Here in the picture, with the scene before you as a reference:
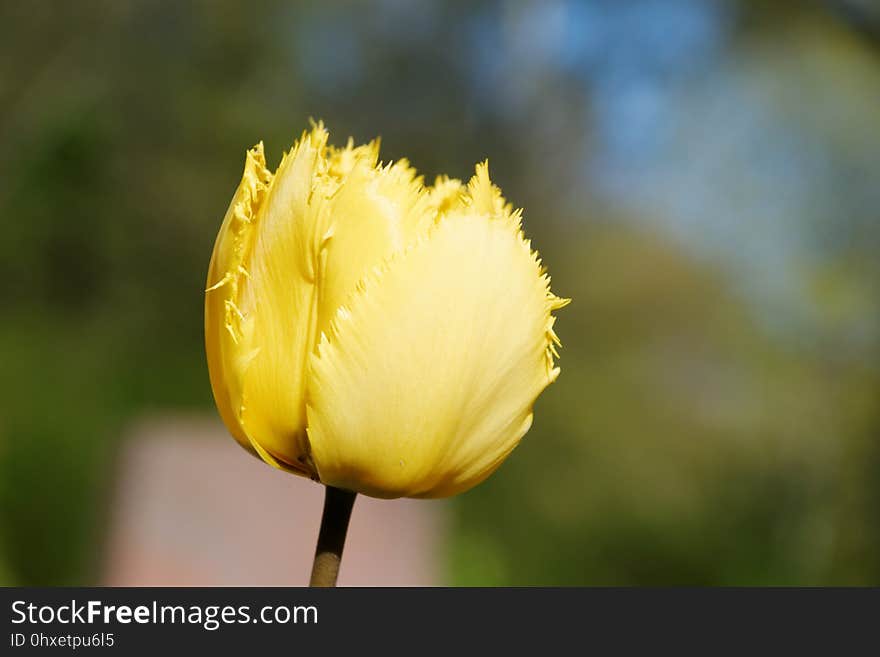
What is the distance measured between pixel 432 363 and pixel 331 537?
0.04m

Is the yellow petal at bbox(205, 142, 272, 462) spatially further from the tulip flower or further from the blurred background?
the blurred background

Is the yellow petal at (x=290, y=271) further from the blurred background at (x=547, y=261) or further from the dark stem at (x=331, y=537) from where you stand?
the blurred background at (x=547, y=261)

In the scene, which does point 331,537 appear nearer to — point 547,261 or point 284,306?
point 284,306

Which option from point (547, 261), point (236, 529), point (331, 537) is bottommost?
point (331, 537)

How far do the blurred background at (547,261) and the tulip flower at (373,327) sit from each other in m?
1.34

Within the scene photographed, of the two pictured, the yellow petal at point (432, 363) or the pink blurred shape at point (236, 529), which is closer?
the yellow petal at point (432, 363)

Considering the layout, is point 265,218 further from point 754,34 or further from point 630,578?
point 754,34

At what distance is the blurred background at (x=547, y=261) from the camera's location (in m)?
1.71

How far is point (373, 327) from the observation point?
8.8 inches

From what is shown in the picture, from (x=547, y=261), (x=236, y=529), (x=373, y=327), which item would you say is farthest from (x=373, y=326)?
(x=547, y=261)

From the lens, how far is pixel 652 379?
7.70ft

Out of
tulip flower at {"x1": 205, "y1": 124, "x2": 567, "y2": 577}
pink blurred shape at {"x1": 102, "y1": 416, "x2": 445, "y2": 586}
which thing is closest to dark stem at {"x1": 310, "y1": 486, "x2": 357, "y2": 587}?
tulip flower at {"x1": 205, "y1": 124, "x2": 567, "y2": 577}

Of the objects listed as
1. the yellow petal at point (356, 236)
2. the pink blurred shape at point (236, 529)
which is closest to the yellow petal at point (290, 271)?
the yellow petal at point (356, 236)

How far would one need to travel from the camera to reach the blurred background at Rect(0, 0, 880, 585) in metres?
1.71
